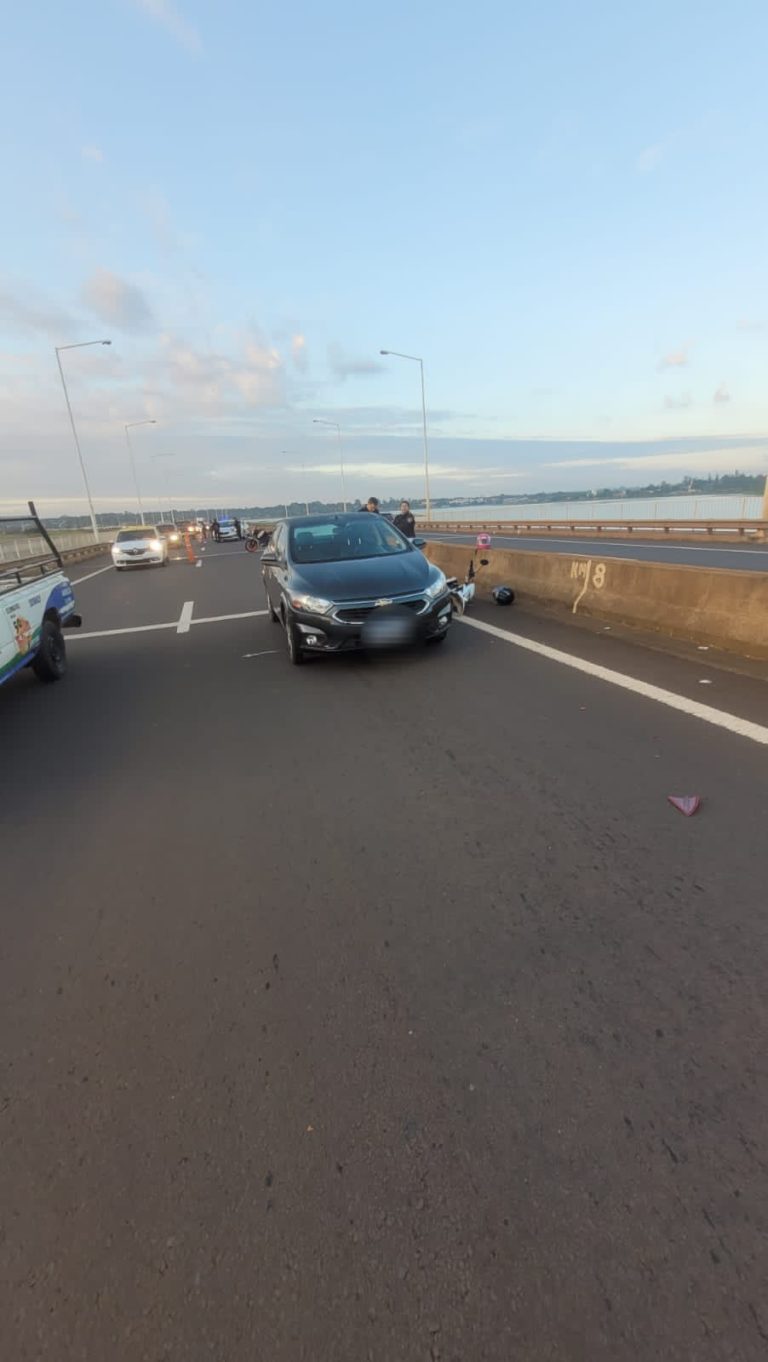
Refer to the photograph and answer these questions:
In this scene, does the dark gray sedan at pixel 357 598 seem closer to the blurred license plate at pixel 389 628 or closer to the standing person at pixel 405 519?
the blurred license plate at pixel 389 628

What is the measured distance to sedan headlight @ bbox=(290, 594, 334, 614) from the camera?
21.8 ft

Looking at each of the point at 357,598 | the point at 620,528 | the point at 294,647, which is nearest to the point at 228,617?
the point at 294,647

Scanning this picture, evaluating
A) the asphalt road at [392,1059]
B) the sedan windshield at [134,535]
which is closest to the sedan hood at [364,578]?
the asphalt road at [392,1059]

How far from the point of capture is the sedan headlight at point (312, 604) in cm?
664

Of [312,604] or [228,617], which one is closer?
[312,604]

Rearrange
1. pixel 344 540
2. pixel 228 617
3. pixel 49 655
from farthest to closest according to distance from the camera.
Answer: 1. pixel 228 617
2. pixel 344 540
3. pixel 49 655

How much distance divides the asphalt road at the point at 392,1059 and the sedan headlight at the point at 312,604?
8.41ft

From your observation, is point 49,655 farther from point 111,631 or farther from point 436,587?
point 436,587

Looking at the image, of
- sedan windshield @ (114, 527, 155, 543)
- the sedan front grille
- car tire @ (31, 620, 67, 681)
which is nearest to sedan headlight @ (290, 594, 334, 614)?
the sedan front grille

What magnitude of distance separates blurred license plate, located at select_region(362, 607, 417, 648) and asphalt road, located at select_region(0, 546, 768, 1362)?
238 centimetres

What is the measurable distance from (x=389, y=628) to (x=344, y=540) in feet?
6.49

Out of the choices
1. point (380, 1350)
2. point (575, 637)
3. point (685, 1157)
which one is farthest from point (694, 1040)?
point (575, 637)

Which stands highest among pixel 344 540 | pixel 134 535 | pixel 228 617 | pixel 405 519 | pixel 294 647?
pixel 344 540

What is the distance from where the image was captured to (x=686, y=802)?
3.60 meters
